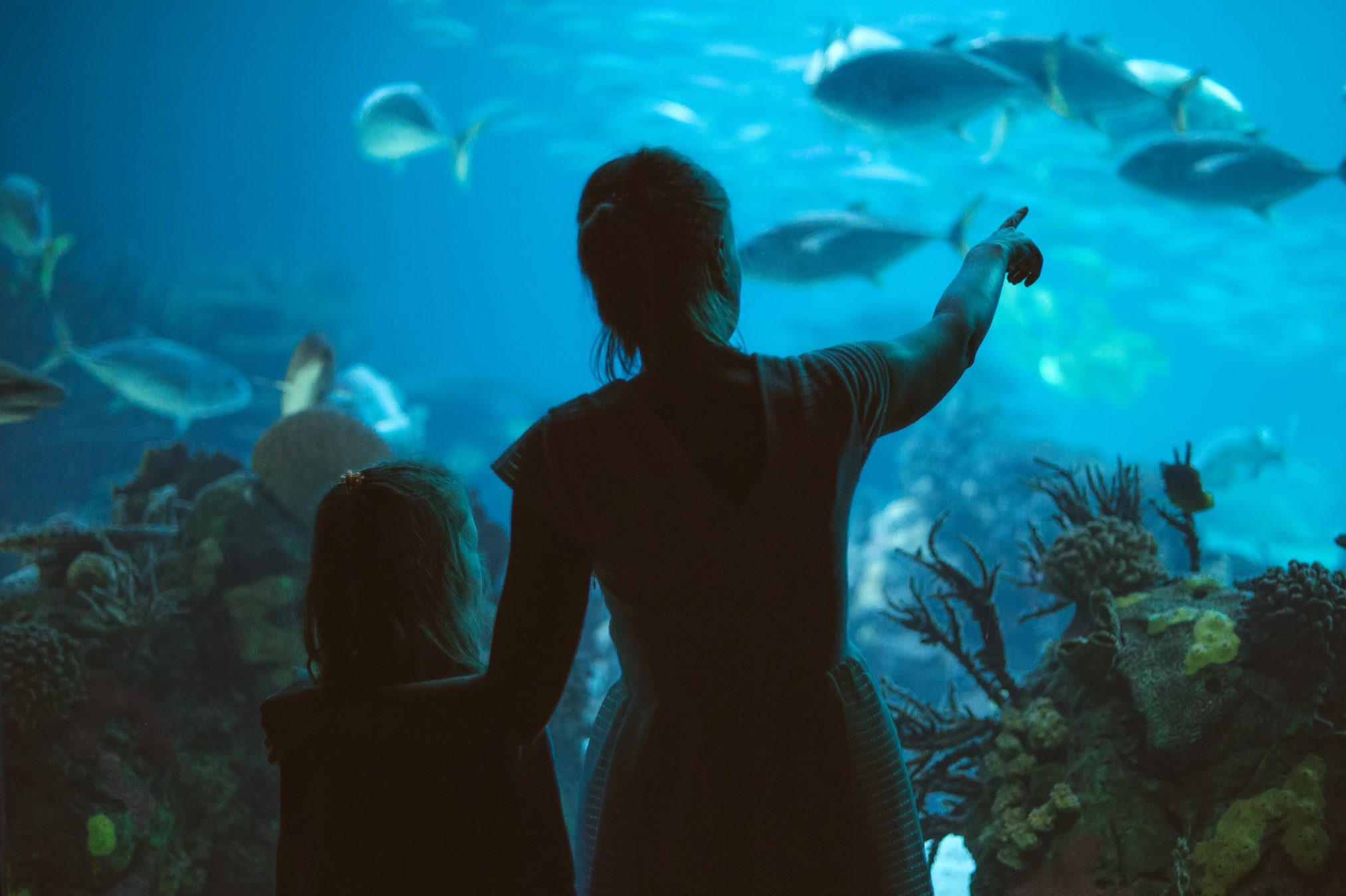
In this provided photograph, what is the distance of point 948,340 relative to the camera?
134 cm

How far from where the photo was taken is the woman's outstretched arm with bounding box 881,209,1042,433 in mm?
1290

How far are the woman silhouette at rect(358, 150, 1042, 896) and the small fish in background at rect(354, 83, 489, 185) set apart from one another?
7.91m

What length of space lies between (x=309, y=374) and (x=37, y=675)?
264 centimetres

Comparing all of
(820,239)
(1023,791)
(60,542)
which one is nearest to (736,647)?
(1023,791)

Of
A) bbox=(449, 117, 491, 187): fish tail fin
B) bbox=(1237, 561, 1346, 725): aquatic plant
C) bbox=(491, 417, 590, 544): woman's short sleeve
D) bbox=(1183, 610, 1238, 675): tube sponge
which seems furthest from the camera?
bbox=(449, 117, 491, 187): fish tail fin

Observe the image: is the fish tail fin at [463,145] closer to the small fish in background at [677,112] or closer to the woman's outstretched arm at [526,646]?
the woman's outstretched arm at [526,646]

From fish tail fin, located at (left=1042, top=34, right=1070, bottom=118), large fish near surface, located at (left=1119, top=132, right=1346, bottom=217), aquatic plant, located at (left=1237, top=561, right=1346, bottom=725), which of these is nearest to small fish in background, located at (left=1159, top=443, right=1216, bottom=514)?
aquatic plant, located at (left=1237, top=561, right=1346, bottom=725)

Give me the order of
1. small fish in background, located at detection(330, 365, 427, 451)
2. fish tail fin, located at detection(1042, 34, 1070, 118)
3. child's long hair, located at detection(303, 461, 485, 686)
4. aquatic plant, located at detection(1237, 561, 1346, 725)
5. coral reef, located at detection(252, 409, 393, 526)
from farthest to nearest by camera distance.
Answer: small fish in background, located at detection(330, 365, 427, 451)
fish tail fin, located at detection(1042, 34, 1070, 118)
coral reef, located at detection(252, 409, 393, 526)
aquatic plant, located at detection(1237, 561, 1346, 725)
child's long hair, located at detection(303, 461, 485, 686)

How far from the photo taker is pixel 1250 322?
3650cm

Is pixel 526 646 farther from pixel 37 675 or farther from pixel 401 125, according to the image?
pixel 401 125

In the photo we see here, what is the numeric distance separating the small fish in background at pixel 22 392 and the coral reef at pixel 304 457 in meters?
1.58

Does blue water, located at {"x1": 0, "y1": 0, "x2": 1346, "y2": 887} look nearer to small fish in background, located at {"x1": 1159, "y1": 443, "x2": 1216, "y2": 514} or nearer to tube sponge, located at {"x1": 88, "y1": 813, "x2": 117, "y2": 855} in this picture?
small fish in background, located at {"x1": 1159, "y1": 443, "x2": 1216, "y2": 514}

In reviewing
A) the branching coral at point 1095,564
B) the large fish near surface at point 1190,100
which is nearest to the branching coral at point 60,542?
the branching coral at point 1095,564

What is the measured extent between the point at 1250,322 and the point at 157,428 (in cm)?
4420
